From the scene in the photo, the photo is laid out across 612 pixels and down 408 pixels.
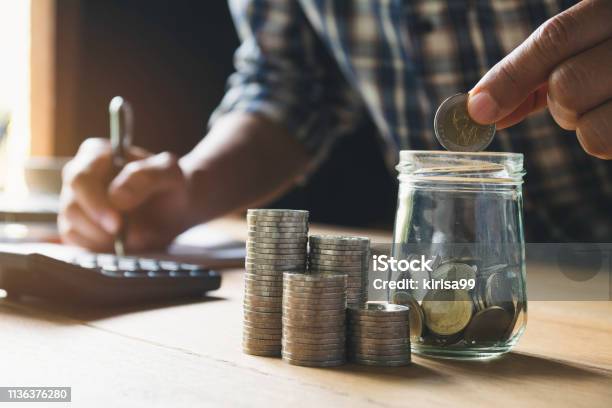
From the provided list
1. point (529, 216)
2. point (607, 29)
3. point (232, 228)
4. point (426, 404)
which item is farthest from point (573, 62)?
point (232, 228)

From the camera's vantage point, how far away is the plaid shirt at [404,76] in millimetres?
1353

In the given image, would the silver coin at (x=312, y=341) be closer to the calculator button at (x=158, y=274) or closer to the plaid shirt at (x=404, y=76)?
the calculator button at (x=158, y=274)

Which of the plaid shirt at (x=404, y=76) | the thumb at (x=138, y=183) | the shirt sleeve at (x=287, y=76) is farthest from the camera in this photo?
the shirt sleeve at (x=287, y=76)

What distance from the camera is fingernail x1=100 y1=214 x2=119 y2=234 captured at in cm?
120

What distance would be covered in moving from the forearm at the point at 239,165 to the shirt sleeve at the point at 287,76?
3 cm

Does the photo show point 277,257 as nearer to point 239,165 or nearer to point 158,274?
point 158,274

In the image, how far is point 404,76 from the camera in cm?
152

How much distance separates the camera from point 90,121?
255cm

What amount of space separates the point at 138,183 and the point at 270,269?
67cm

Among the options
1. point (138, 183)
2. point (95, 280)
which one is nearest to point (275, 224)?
point (95, 280)

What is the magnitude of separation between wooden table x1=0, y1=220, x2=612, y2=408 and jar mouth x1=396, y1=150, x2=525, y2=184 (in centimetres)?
13

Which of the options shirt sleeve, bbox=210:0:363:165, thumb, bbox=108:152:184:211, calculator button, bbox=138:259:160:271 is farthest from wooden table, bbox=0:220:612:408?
shirt sleeve, bbox=210:0:363:165

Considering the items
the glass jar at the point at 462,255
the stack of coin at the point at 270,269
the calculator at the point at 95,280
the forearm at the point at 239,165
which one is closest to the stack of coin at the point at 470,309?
the glass jar at the point at 462,255

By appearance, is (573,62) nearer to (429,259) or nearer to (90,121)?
(429,259)
